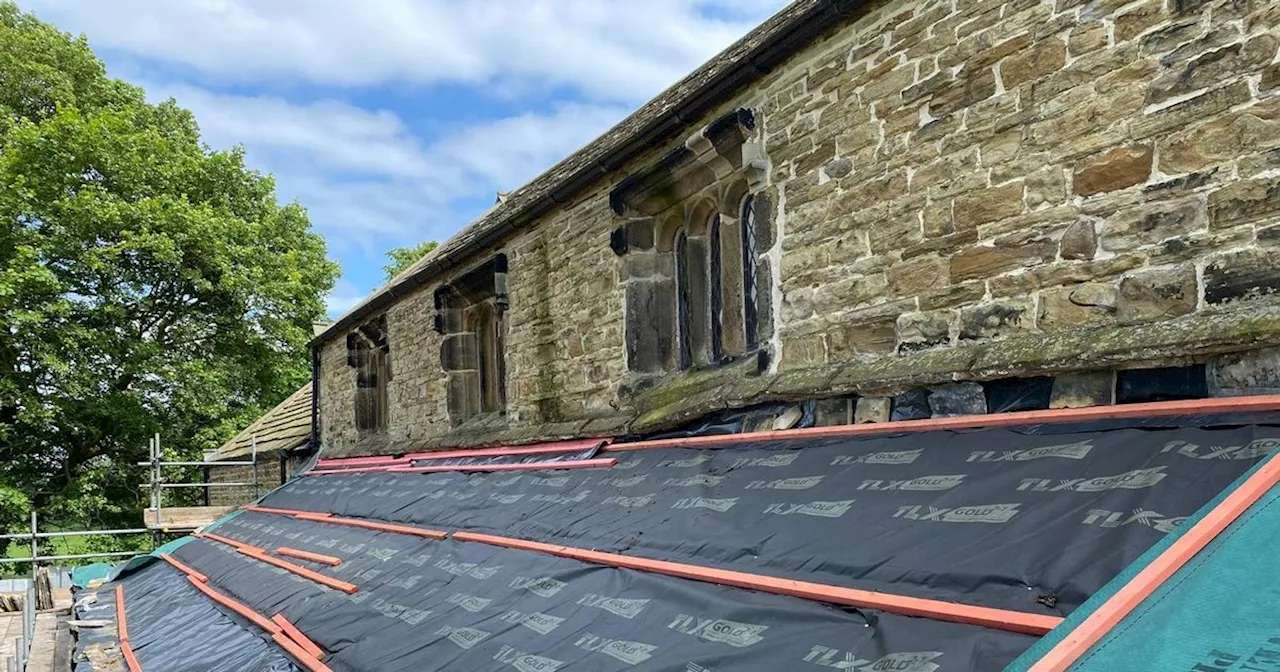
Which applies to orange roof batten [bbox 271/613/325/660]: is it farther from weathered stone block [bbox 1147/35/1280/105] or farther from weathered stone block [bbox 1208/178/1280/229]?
weathered stone block [bbox 1147/35/1280/105]

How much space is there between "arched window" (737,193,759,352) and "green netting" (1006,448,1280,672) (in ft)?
13.9

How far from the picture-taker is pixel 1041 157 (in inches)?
159

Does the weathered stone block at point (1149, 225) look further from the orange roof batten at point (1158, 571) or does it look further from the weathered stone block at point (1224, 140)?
the orange roof batten at point (1158, 571)

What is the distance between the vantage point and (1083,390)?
377 centimetres

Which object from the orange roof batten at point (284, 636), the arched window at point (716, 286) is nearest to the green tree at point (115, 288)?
the orange roof batten at point (284, 636)

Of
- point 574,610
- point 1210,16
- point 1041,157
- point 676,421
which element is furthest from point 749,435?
point 1210,16

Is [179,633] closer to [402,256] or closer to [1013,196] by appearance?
[1013,196]

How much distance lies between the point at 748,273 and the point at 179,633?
4.98 m

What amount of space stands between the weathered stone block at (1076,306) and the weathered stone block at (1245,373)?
524 mm

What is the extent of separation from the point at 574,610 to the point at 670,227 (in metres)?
4.24

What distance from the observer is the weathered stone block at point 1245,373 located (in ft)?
10.3

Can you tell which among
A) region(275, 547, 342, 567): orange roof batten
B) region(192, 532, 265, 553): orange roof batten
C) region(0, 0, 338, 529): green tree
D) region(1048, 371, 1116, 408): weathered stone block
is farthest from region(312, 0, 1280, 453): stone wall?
region(0, 0, 338, 529): green tree

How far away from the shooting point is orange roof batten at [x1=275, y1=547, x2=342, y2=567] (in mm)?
6312

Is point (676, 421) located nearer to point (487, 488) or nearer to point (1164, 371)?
point (487, 488)
